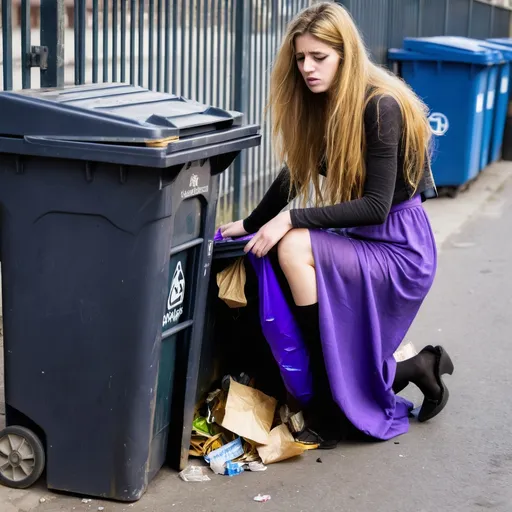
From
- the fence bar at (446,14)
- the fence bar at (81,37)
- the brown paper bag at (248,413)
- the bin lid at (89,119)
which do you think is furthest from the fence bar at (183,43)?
the fence bar at (446,14)

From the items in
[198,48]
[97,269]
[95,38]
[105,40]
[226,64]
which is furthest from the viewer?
[226,64]

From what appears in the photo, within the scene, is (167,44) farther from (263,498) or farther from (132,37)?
(263,498)

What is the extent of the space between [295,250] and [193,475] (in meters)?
0.85

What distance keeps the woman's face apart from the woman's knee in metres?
0.56

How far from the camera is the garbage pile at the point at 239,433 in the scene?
12.2 feet

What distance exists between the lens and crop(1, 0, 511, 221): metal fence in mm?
4504

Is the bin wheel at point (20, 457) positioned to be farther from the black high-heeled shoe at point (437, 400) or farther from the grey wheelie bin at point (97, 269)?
the black high-heeled shoe at point (437, 400)

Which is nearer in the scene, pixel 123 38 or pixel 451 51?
pixel 123 38

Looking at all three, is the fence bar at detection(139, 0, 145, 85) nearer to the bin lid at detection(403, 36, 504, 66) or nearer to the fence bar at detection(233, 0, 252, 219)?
the fence bar at detection(233, 0, 252, 219)

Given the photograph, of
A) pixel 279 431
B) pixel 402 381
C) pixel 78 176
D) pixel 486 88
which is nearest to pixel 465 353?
pixel 402 381

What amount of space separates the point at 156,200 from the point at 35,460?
3.18ft

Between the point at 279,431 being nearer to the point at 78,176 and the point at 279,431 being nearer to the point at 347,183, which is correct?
the point at 347,183

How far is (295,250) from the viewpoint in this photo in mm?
3693

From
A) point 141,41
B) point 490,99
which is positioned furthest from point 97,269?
point 490,99
